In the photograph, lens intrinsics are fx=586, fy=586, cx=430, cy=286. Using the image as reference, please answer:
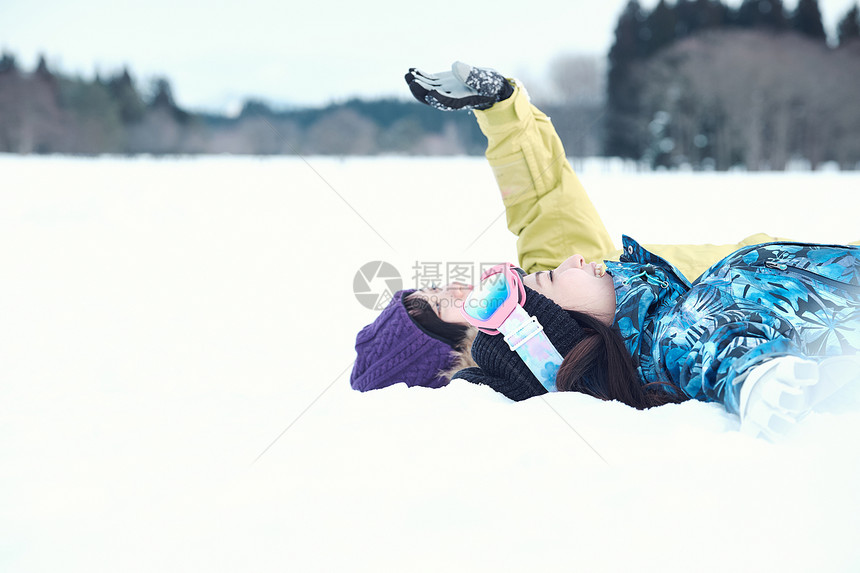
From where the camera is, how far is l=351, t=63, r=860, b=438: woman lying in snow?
1.19m

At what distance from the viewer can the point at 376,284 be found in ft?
11.8

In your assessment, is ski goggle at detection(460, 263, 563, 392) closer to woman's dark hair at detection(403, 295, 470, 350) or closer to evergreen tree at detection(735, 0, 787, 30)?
woman's dark hair at detection(403, 295, 470, 350)

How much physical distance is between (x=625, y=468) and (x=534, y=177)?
166 cm

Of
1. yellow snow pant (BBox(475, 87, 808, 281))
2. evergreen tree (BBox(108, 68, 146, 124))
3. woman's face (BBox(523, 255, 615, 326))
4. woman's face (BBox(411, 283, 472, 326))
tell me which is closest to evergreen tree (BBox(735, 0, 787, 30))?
evergreen tree (BBox(108, 68, 146, 124))

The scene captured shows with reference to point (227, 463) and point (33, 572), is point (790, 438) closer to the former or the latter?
point (227, 463)

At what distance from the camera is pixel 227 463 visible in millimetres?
1204

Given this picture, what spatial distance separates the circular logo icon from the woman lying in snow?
1.16 m

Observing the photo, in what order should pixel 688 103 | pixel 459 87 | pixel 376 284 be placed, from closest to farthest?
1. pixel 459 87
2. pixel 376 284
3. pixel 688 103

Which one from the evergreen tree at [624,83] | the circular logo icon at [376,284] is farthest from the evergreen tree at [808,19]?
the circular logo icon at [376,284]

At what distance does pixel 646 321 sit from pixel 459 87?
128 cm

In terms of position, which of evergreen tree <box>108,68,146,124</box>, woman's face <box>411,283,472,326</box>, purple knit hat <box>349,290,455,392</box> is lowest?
evergreen tree <box>108,68,146,124</box>

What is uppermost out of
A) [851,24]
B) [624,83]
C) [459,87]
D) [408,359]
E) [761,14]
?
[459,87]

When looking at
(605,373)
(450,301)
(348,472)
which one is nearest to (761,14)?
(450,301)

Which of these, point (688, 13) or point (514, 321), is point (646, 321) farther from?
point (688, 13)
